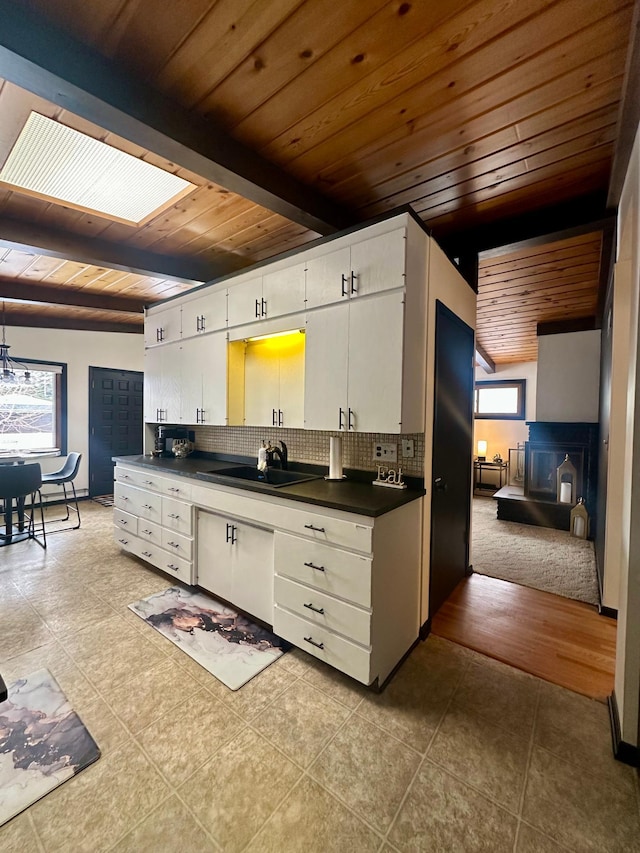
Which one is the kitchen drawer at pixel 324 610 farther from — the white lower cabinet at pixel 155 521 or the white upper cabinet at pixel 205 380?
the white upper cabinet at pixel 205 380

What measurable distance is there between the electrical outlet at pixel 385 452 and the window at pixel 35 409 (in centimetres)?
519

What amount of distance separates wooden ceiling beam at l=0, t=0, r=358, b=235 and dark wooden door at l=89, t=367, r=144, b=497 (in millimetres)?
5195

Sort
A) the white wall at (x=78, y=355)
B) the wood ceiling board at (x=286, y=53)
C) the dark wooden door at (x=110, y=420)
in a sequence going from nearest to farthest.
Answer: the wood ceiling board at (x=286, y=53), the white wall at (x=78, y=355), the dark wooden door at (x=110, y=420)

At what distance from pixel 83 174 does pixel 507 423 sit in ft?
22.5

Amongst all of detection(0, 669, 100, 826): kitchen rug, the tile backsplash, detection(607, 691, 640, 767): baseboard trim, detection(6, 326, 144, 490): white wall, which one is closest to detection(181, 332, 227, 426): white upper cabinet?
the tile backsplash

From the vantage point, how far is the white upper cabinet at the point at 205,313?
306cm

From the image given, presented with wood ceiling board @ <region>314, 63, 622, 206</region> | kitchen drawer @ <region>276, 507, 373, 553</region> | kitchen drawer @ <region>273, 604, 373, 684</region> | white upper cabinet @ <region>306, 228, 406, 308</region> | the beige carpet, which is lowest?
the beige carpet

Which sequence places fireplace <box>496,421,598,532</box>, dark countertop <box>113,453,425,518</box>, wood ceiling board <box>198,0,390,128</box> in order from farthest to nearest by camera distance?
fireplace <box>496,421,598,532</box> → dark countertop <box>113,453,425,518</box> → wood ceiling board <box>198,0,390,128</box>

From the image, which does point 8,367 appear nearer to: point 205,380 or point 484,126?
point 205,380

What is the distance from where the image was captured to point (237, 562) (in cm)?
253

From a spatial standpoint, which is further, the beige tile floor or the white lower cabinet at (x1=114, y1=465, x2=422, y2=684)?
the white lower cabinet at (x1=114, y1=465, x2=422, y2=684)

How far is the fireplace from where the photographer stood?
183 inches

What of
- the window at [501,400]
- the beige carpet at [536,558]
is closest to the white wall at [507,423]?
the window at [501,400]

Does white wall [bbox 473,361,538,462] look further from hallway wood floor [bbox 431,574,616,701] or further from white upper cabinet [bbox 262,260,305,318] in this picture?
white upper cabinet [bbox 262,260,305,318]
